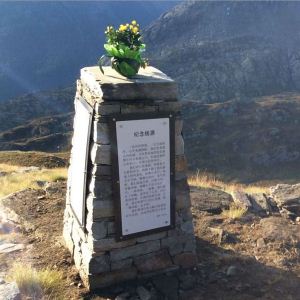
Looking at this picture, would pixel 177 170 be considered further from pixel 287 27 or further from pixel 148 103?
pixel 287 27

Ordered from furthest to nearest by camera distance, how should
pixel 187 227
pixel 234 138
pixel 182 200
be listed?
pixel 234 138, pixel 187 227, pixel 182 200

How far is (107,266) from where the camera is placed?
638cm

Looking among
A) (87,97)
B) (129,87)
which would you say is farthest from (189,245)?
(87,97)

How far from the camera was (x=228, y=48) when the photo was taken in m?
128

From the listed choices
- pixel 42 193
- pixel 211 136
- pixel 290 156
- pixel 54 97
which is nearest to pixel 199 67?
pixel 54 97

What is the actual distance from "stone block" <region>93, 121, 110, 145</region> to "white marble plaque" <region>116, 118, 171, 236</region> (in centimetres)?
15

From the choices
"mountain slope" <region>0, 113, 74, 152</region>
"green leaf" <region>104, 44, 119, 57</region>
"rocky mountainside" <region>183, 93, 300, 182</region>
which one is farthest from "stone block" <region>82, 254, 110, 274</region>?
"mountain slope" <region>0, 113, 74, 152</region>

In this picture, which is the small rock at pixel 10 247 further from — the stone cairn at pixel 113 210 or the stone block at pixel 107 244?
the stone block at pixel 107 244

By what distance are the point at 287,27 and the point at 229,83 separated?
46.2 metres

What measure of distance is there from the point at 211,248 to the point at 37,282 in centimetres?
306

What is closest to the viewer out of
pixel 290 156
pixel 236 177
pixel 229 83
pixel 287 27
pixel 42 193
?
pixel 42 193

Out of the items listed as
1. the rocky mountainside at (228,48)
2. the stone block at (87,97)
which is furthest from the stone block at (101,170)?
the rocky mountainside at (228,48)

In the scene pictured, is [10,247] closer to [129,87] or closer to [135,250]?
[135,250]

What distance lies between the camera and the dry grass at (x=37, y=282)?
604 cm
